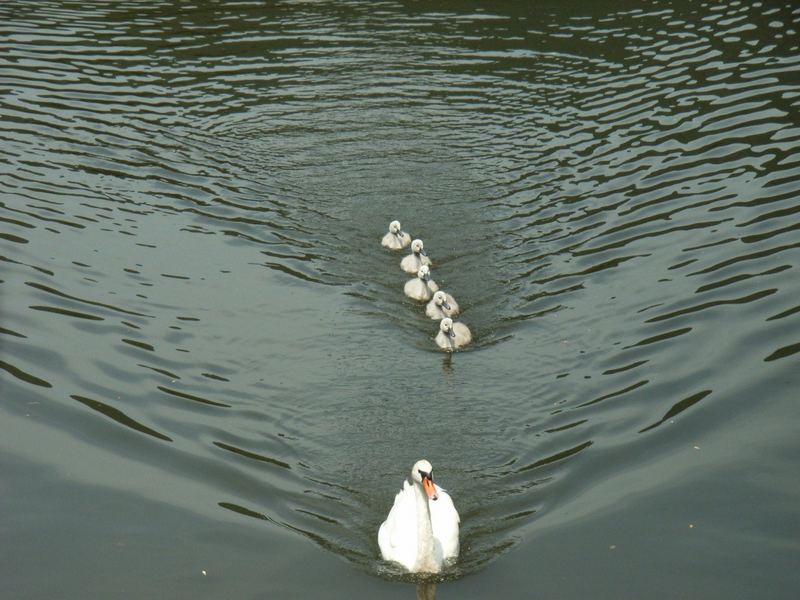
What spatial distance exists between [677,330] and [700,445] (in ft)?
8.87

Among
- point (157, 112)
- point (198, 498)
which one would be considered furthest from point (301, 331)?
point (157, 112)

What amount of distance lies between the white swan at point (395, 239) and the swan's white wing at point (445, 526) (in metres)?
7.85

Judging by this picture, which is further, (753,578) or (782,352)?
(782,352)

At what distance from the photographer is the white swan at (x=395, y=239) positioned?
19500mm

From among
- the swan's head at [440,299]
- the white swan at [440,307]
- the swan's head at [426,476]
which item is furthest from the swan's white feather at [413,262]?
the swan's head at [426,476]

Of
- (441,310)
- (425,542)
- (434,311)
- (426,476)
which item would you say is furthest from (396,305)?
(425,542)

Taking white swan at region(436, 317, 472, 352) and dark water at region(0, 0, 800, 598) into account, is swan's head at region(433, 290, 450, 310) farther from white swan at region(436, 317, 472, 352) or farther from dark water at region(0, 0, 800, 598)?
white swan at region(436, 317, 472, 352)

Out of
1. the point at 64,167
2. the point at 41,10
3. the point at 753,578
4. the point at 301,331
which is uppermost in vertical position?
the point at 41,10

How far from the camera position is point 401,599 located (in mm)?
11422

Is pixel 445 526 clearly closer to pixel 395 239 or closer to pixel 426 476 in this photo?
pixel 426 476

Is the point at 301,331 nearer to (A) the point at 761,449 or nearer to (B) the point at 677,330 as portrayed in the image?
(B) the point at 677,330

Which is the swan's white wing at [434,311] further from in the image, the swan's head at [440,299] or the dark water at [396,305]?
the dark water at [396,305]

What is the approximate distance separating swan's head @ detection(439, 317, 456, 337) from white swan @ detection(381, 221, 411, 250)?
10.7 ft

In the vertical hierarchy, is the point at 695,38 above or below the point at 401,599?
above
